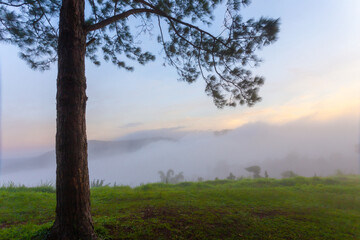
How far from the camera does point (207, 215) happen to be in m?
3.16

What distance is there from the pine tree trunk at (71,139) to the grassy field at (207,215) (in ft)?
1.29

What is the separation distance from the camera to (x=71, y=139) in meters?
2.22

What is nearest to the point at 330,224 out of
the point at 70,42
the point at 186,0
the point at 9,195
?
the point at 70,42

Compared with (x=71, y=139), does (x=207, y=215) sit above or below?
below

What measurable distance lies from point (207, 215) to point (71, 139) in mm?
2471

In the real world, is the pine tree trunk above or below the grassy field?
above

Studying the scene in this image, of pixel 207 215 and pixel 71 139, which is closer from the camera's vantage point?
pixel 71 139

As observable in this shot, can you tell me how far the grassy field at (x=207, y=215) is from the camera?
248 cm

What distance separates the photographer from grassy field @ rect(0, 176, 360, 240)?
2.48 meters

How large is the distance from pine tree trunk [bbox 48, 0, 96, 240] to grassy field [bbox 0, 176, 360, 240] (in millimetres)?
392

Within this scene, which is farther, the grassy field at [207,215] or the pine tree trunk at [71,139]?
the grassy field at [207,215]

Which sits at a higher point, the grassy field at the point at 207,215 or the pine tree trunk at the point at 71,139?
the pine tree trunk at the point at 71,139

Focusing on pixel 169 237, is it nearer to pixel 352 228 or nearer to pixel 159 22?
pixel 352 228

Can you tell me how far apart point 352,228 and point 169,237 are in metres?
2.81
